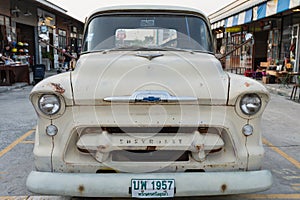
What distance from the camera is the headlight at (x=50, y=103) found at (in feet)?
8.72

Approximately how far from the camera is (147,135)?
8.70 feet

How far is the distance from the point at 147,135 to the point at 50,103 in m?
0.87

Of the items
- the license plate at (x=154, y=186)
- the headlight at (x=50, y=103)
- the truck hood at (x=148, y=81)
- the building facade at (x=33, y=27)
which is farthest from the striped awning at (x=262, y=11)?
the headlight at (x=50, y=103)

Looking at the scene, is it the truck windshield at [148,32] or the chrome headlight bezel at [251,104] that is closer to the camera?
the chrome headlight bezel at [251,104]

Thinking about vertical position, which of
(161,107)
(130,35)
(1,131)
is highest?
(130,35)

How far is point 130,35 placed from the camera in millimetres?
4055

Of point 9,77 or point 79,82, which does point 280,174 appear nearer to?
point 79,82

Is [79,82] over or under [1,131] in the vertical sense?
over

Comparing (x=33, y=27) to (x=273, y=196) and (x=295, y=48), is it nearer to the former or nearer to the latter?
(x=295, y=48)

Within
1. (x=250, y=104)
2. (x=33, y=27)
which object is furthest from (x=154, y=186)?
(x=33, y=27)

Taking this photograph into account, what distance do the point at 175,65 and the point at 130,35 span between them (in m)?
1.25

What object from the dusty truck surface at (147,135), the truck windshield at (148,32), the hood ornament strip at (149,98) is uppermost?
the truck windshield at (148,32)

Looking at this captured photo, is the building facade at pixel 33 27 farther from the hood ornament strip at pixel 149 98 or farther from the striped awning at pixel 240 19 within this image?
the hood ornament strip at pixel 149 98

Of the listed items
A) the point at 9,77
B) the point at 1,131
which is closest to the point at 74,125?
the point at 1,131
